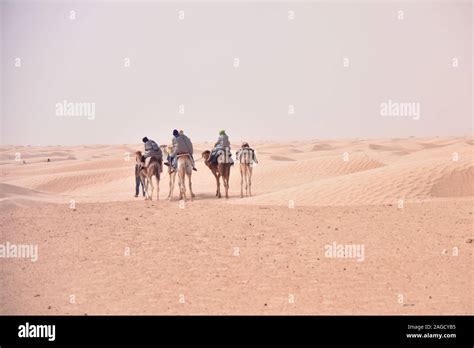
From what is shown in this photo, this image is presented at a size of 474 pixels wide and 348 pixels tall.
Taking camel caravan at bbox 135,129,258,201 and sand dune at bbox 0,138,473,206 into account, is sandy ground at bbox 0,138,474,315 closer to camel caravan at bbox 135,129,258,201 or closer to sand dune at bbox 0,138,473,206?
sand dune at bbox 0,138,473,206

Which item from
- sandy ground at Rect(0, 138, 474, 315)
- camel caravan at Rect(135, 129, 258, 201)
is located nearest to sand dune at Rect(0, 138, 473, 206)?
sandy ground at Rect(0, 138, 474, 315)

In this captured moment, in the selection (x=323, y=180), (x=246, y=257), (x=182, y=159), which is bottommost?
(x=246, y=257)

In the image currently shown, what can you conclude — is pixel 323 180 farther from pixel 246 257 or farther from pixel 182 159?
pixel 246 257

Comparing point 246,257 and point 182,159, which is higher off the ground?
point 182,159

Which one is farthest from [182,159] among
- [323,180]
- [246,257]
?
[246,257]

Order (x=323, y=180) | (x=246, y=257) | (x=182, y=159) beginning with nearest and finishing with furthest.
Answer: (x=246, y=257)
(x=182, y=159)
(x=323, y=180)

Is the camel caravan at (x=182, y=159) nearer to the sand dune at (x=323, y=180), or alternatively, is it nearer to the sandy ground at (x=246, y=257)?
the sand dune at (x=323, y=180)

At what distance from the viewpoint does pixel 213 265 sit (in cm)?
1172

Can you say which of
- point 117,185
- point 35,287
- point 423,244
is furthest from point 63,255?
point 117,185

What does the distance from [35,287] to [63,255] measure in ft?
6.13

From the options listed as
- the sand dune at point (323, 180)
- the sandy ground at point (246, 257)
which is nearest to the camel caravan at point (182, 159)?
the sand dune at point (323, 180)

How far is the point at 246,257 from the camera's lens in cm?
1221

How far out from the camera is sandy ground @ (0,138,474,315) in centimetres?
977

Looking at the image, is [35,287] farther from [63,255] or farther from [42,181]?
[42,181]
